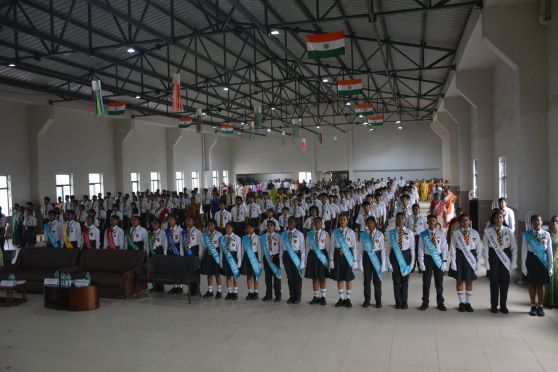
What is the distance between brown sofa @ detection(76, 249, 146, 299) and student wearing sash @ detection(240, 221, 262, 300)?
1.95 metres

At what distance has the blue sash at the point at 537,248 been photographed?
6684 mm

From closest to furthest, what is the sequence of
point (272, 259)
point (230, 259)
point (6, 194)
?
1. point (272, 259)
2. point (230, 259)
3. point (6, 194)

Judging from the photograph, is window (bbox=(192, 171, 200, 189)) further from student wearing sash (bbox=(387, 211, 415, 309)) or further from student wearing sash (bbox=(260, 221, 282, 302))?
student wearing sash (bbox=(387, 211, 415, 309))

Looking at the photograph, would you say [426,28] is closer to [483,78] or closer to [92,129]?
[483,78]

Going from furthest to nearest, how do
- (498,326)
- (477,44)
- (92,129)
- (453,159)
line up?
(453,159), (92,129), (477,44), (498,326)

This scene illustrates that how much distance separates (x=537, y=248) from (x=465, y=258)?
98 cm

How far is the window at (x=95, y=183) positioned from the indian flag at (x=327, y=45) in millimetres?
15486

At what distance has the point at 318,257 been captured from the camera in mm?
7621

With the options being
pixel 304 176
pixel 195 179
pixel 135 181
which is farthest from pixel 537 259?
pixel 304 176

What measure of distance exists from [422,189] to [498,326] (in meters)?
23.3

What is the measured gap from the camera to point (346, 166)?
37250 mm

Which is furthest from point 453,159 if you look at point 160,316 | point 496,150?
point 160,316

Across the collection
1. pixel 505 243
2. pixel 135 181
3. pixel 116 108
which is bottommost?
pixel 505 243

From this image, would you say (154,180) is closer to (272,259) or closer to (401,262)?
(272,259)
